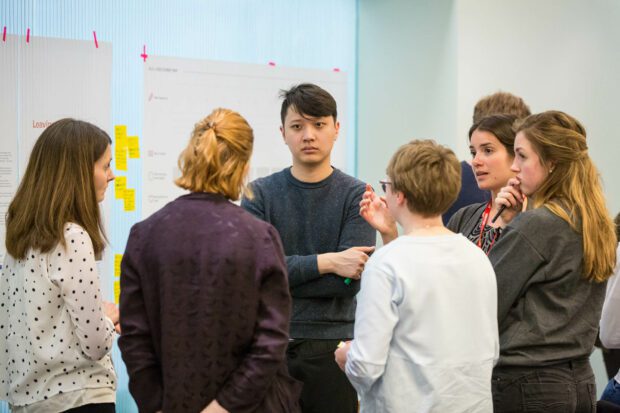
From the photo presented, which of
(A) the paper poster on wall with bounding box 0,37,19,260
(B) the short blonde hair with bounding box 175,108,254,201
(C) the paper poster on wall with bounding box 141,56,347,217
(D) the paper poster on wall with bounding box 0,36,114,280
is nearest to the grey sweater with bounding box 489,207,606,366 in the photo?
(B) the short blonde hair with bounding box 175,108,254,201

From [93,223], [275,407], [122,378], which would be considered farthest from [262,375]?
[122,378]

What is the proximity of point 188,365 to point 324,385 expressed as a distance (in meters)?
0.78

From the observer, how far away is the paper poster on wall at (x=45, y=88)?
3475 millimetres

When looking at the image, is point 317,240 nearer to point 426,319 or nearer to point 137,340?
point 426,319

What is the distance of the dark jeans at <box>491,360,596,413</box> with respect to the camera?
188cm

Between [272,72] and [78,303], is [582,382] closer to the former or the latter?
[78,303]

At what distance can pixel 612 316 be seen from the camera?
8.36 feet

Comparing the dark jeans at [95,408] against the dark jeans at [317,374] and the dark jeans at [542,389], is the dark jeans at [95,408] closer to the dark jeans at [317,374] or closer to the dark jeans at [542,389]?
the dark jeans at [317,374]

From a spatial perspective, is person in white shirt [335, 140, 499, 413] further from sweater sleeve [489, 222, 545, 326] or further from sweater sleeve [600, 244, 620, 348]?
sweater sleeve [600, 244, 620, 348]

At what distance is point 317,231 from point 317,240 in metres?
0.03

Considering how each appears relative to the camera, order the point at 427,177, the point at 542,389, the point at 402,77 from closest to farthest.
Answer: the point at 427,177 < the point at 542,389 < the point at 402,77

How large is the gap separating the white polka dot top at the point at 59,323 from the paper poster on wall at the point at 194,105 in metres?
1.88

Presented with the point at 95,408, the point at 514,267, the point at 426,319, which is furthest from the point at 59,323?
the point at 514,267

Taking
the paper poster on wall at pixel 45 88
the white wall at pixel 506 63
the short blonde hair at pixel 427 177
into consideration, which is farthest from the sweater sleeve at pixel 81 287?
the white wall at pixel 506 63
